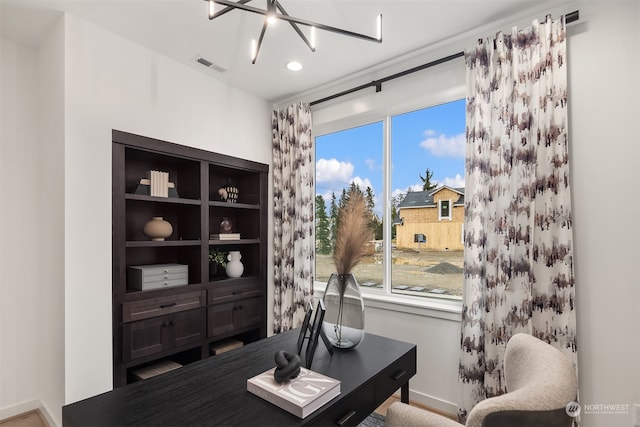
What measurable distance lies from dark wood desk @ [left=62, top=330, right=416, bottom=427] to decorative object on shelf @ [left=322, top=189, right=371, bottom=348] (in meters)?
0.09

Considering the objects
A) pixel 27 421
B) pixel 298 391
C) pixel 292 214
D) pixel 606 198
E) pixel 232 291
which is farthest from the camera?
pixel 292 214

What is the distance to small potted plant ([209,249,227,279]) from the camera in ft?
10.4

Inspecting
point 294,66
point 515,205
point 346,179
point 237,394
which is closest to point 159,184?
point 294,66

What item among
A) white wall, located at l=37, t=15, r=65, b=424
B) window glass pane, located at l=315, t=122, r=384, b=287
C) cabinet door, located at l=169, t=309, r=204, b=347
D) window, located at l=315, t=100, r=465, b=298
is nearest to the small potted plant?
cabinet door, located at l=169, t=309, r=204, b=347

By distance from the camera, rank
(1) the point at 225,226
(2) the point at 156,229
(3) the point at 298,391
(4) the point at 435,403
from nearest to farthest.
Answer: (3) the point at 298,391 < (4) the point at 435,403 < (2) the point at 156,229 < (1) the point at 225,226

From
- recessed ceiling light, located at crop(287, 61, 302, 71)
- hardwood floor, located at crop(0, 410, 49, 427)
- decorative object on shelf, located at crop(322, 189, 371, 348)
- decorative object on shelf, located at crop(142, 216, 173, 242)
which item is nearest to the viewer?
decorative object on shelf, located at crop(322, 189, 371, 348)

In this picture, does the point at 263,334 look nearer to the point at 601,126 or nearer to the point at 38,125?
the point at 38,125

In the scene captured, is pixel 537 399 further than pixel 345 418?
No

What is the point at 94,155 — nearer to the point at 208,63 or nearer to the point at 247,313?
the point at 208,63

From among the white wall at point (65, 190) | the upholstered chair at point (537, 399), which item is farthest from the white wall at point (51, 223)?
the upholstered chair at point (537, 399)

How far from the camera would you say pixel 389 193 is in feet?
9.77

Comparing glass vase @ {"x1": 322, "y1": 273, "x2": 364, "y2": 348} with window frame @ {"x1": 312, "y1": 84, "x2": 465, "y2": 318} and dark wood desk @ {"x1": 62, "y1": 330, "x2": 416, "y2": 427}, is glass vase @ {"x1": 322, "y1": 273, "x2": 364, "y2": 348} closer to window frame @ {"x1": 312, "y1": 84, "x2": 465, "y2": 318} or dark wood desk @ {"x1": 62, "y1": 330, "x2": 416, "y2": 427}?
dark wood desk @ {"x1": 62, "y1": 330, "x2": 416, "y2": 427}

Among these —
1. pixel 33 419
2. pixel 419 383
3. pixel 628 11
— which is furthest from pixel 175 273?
pixel 628 11

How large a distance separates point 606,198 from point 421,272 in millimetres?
1298
